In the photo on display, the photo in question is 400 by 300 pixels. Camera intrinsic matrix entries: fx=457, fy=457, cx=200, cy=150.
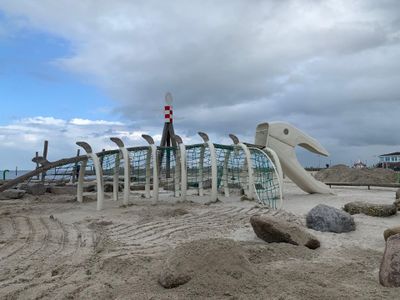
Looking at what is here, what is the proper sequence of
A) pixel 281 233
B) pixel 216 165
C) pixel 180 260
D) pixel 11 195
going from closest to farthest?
pixel 180 260
pixel 281 233
pixel 216 165
pixel 11 195

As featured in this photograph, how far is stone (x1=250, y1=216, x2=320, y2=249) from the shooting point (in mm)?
6934

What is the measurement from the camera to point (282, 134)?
17.2m

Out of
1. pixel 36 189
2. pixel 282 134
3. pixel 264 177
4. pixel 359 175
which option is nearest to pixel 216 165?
pixel 264 177

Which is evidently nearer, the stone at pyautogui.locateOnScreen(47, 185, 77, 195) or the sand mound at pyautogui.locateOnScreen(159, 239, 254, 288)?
the sand mound at pyautogui.locateOnScreen(159, 239, 254, 288)

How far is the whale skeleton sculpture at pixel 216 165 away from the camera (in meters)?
13.8

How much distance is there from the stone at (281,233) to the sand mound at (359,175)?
1971 centimetres

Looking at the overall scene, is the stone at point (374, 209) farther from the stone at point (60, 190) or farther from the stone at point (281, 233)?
the stone at point (60, 190)

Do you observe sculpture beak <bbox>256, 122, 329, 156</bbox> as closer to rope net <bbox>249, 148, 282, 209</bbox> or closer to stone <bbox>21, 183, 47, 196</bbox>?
rope net <bbox>249, 148, 282, 209</bbox>

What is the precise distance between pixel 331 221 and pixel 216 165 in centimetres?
627

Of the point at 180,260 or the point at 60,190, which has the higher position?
the point at 60,190

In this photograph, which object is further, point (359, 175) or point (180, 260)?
point (359, 175)

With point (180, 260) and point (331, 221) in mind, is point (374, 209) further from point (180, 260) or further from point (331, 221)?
point (180, 260)

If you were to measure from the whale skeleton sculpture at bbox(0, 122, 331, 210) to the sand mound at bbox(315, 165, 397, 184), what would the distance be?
9.21m

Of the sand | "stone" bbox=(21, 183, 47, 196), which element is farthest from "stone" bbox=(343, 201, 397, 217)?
"stone" bbox=(21, 183, 47, 196)
